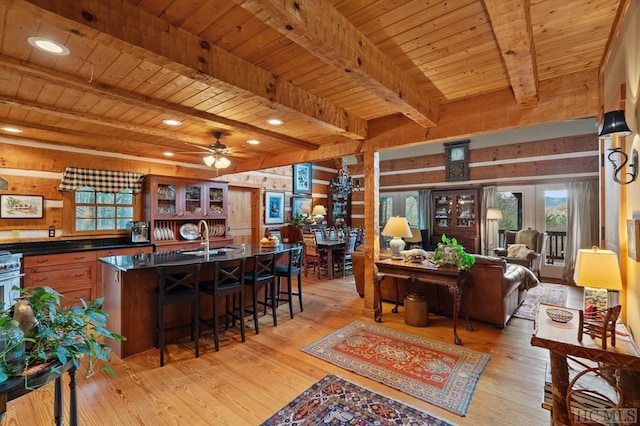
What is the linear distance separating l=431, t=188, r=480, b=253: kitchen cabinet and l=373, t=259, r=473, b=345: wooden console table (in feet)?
13.8

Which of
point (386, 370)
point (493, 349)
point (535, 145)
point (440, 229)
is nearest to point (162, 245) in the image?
point (386, 370)

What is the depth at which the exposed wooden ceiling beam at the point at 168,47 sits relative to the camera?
1465mm

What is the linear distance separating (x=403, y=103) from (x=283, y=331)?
2.73 m

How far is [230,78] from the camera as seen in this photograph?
212 centimetres

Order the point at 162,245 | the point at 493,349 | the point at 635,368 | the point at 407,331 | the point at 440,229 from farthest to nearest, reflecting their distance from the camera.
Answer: the point at 440,229 < the point at 162,245 < the point at 407,331 < the point at 493,349 < the point at 635,368

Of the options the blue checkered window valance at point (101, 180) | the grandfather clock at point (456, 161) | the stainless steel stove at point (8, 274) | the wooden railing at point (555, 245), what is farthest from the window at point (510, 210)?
the stainless steel stove at point (8, 274)

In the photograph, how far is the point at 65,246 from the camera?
4086 mm

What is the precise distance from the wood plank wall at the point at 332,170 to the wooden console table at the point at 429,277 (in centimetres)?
399

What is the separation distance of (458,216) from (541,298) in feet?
9.95

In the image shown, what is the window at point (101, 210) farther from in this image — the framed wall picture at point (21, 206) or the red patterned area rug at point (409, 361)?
the red patterned area rug at point (409, 361)

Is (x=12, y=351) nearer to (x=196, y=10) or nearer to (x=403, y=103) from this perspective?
(x=196, y=10)

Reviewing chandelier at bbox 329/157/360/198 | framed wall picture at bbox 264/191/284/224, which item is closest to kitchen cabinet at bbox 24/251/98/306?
framed wall picture at bbox 264/191/284/224

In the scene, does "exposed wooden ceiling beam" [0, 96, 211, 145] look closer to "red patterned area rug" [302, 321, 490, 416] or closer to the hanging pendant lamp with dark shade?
"red patterned area rug" [302, 321, 490, 416]

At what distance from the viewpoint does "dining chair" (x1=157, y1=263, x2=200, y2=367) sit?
2723mm
